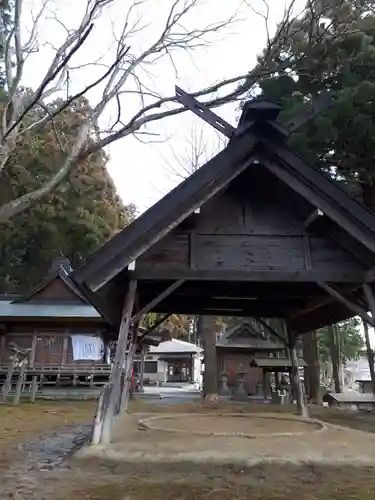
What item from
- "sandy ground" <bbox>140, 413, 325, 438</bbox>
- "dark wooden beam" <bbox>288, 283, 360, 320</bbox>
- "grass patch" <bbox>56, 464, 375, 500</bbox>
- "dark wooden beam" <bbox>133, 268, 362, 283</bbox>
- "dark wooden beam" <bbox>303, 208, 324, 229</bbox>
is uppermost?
"dark wooden beam" <bbox>303, 208, 324, 229</bbox>

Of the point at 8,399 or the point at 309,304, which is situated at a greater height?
the point at 309,304

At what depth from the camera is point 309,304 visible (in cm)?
876

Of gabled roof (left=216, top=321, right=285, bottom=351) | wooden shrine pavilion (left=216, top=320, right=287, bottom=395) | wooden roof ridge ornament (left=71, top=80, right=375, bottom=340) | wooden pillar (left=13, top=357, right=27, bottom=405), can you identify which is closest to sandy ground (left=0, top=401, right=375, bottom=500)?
wooden roof ridge ornament (left=71, top=80, right=375, bottom=340)

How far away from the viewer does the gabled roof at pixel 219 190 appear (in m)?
5.74

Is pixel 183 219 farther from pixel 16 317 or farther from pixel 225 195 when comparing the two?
pixel 16 317

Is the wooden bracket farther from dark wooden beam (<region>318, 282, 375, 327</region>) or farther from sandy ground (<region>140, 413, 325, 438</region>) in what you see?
sandy ground (<region>140, 413, 325, 438</region>)

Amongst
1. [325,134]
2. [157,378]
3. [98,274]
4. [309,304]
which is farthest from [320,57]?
[157,378]

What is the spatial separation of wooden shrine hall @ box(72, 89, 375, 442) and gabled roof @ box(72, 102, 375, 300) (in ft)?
0.04

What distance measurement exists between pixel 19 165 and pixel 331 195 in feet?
68.6

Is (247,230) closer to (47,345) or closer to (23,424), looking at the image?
(23,424)

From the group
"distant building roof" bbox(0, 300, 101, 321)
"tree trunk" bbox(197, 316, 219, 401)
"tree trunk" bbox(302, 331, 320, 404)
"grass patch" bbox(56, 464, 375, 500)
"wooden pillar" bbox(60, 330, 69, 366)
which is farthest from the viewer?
"wooden pillar" bbox(60, 330, 69, 366)

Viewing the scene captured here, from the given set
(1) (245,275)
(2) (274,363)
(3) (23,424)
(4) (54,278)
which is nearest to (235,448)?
(1) (245,275)

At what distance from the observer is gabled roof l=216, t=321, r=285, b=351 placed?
920 inches

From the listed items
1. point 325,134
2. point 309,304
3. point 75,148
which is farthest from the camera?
point 75,148
